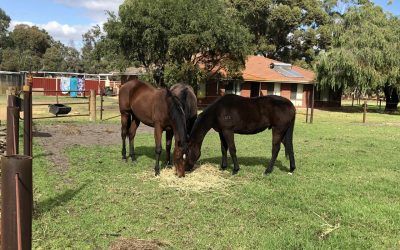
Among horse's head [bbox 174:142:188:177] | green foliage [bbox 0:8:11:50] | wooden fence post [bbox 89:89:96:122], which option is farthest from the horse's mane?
green foliage [bbox 0:8:11:50]

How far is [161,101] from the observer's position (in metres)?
7.39

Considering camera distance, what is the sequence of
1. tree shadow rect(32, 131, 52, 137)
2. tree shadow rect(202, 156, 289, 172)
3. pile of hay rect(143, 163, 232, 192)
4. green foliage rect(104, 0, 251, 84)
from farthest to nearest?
green foliage rect(104, 0, 251, 84) → tree shadow rect(32, 131, 52, 137) → tree shadow rect(202, 156, 289, 172) → pile of hay rect(143, 163, 232, 192)

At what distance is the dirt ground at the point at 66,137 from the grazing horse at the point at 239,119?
256 centimetres

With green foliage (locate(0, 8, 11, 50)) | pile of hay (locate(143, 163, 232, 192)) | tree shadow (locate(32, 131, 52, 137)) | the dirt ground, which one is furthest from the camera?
green foliage (locate(0, 8, 11, 50))

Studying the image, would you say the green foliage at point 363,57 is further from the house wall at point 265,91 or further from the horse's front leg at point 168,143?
the horse's front leg at point 168,143

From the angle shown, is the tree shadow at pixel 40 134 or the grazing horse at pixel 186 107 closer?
the grazing horse at pixel 186 107

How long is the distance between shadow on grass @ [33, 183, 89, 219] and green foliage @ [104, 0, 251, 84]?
16.4m

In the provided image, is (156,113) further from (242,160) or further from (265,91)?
(265,91)

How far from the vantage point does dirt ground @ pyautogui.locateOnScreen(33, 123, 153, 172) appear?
891cm

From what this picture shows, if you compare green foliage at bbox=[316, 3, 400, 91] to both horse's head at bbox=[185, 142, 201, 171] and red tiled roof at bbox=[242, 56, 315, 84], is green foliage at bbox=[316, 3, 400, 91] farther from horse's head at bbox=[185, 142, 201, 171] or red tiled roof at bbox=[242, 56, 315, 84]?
horse's head at bbox=[185, 142, 201, 171]

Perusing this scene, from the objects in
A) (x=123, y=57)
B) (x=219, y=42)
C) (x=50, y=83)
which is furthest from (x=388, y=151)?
(x=50, y=83)

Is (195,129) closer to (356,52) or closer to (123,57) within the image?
(123,57)

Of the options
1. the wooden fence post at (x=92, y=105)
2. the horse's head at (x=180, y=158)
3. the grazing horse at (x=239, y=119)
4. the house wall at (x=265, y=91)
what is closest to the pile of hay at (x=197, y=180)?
the horse's head at (x=180, y=158)

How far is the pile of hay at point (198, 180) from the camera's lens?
254 inches
